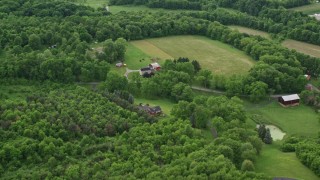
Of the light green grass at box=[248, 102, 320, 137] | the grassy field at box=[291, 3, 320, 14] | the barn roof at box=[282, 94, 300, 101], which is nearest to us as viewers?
the light green grass at box=[248, 102, 320, 137]

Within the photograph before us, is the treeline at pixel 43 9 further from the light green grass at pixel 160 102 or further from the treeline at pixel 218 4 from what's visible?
the light green grass at pixel 160 102

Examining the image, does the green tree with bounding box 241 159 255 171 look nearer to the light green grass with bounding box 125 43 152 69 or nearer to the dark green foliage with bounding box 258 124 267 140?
the dark green foliage with bounding box 258 124 267 140

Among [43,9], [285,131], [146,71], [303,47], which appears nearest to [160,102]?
[146,71]

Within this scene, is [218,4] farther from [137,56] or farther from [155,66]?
[155,66]

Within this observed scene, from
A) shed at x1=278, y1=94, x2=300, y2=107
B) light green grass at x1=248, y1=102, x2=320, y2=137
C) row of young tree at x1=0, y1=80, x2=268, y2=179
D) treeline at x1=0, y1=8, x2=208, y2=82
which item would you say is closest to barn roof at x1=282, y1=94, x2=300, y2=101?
shed at x1=278, y1=94, x2=300, y2=107

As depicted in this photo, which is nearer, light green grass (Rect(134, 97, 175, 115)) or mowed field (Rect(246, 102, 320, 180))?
mowed field (Rect(246, 102, 320, 180))

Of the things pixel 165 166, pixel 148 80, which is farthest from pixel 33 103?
pixel 165 166

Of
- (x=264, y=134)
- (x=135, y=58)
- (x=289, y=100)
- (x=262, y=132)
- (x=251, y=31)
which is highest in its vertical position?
(x=251, y=31)
